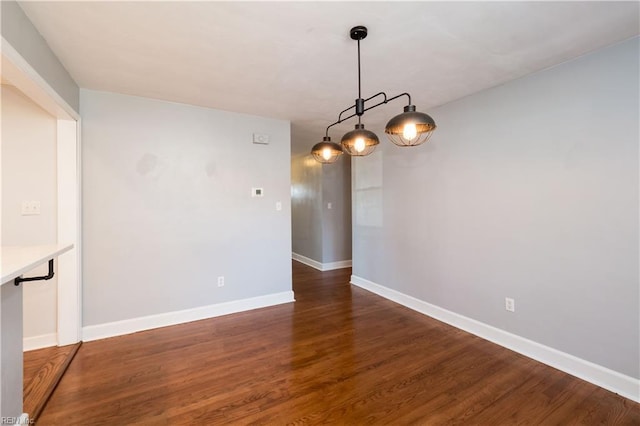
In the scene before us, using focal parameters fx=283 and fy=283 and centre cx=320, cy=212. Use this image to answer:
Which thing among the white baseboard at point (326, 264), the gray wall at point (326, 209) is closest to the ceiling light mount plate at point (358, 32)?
the gray wall at point (326, 209)

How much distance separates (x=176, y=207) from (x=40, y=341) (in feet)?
Result: 5.46

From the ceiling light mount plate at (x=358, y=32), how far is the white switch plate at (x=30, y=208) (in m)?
3.05

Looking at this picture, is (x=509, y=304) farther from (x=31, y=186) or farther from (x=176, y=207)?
(x=31, y=186)

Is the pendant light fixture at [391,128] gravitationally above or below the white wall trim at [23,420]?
above

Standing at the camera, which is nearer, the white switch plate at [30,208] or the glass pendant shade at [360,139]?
the glass pendant shade at [360,139]

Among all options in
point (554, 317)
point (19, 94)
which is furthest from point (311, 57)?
point (554, 317)

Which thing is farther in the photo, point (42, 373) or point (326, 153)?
point (326, 153)

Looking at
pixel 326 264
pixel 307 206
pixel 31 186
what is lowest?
pixel 326 264

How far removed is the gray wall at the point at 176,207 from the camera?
111 inches

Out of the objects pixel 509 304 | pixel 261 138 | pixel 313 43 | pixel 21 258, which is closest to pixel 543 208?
pixel 509 304

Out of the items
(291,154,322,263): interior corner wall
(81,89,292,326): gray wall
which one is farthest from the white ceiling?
(291,154,322,263): interior corner wall

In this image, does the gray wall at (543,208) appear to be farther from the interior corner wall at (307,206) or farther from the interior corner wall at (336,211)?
the interior corner wall at (307,206)

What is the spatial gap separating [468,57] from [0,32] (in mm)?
2852

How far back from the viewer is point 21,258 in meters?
1.33
